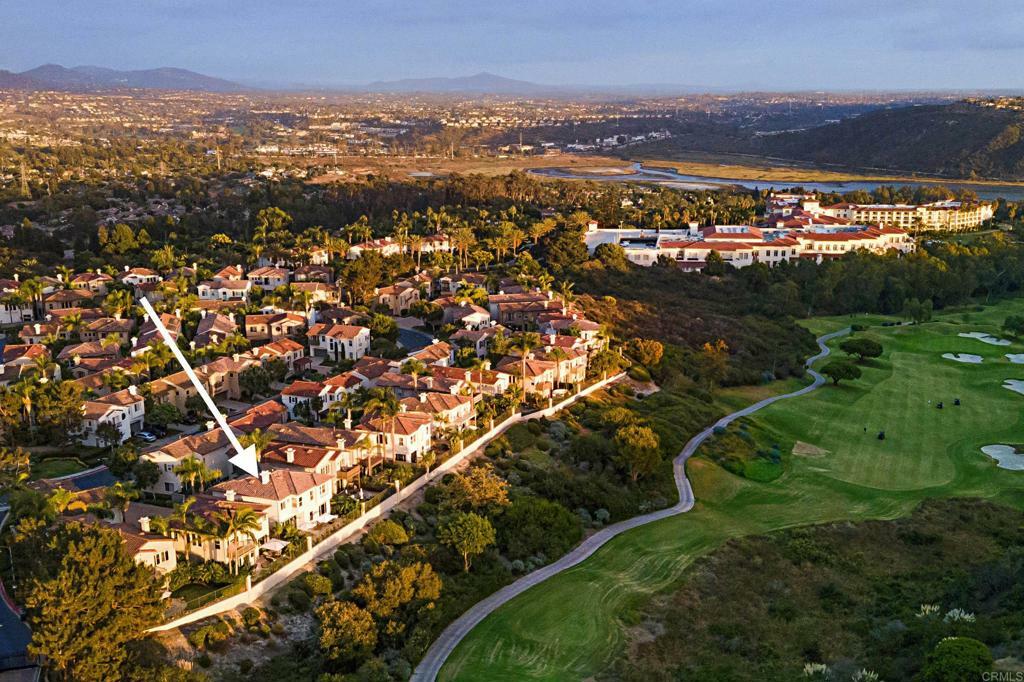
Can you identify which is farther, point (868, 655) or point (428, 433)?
point (428, 433)

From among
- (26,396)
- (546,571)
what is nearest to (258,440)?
(546,571)

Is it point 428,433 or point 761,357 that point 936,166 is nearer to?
point 761,357

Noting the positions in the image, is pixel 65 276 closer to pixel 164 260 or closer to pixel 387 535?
pixel 164 260

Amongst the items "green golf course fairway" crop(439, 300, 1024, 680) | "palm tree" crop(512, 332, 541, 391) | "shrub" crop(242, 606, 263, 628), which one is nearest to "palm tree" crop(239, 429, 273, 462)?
"shrub" crop(242, 606, 263, 628)

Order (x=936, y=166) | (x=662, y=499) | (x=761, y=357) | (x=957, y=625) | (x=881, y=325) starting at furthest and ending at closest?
(x=936, y=166)
(x=881, y=325)
(x=761, y=357)
(x=662, y=499)
(x=957, y=625)

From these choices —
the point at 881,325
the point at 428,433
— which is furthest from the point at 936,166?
the point at 428,433

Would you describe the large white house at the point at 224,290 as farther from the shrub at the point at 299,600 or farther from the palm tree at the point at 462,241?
the shrub at the point at 299,600

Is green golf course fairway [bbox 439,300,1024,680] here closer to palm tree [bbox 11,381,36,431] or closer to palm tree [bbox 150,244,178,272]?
palm tree [bbox 11,381,36,431]
